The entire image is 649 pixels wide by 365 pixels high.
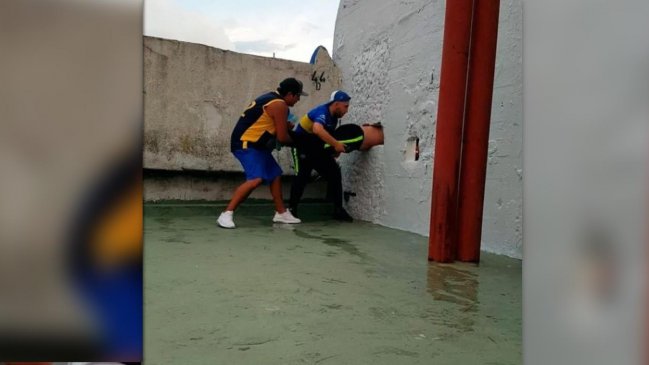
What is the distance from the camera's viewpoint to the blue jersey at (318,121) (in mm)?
4934

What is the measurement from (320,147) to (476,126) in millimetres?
2290

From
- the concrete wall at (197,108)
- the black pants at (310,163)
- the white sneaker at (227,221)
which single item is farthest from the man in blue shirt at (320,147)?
the white sneaker at (227,221)

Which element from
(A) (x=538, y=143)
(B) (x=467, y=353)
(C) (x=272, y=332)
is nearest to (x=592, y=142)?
(A) (x=538, y=143)

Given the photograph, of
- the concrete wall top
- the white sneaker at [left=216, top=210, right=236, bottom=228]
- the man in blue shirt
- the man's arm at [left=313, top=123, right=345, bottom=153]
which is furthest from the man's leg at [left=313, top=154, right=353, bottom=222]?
the white sneaker at [left=216, top=210, right=236, bottom=228]

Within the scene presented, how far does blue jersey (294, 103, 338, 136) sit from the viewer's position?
4.93m

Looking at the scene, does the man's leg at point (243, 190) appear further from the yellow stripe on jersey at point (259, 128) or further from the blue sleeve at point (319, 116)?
the blue sleeve at point (319, 116)

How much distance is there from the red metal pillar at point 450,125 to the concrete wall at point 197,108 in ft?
9.47

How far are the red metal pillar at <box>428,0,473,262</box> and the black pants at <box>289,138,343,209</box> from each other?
2.14m

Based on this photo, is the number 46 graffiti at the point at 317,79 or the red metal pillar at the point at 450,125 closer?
the red metal pillar at the point at 450,125

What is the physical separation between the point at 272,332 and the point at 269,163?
10.3ft

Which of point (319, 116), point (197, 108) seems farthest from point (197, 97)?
point (319, 116)

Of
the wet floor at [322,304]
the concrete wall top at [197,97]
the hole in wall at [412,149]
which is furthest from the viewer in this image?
the concrete wall top at [197,97]

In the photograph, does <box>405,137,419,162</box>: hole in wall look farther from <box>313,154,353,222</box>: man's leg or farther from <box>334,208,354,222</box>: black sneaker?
<box>334,208,354,222</box>: black sneaker

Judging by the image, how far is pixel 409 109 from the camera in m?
4.48
